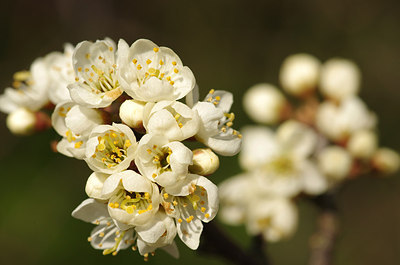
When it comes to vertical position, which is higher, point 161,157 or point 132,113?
point 132,113

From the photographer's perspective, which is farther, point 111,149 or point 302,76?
point 302,76

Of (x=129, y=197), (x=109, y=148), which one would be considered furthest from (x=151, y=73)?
(x=129, y=197)

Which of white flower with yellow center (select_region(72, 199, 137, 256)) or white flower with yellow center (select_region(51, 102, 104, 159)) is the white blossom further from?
white flower with yellow center (select_region(51, 102, 104, 159))

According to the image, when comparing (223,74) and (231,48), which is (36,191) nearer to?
(223,74)

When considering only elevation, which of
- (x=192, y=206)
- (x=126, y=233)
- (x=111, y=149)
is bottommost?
(x=126, y=233)

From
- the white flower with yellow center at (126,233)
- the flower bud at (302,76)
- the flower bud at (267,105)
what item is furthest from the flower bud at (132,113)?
the flower bud at (302,76)

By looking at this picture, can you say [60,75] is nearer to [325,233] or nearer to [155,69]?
[155,69]

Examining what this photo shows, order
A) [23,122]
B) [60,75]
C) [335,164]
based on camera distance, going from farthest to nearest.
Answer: [335,164], [23,122], [60,75]

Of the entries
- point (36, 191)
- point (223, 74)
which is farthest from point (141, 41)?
point (223, 74)

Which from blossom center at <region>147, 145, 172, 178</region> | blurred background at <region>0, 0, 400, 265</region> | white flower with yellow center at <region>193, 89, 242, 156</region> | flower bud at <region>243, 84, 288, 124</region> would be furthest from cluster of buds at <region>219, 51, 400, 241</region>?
blurred background at <region>0, 0, 400, 265</region>
